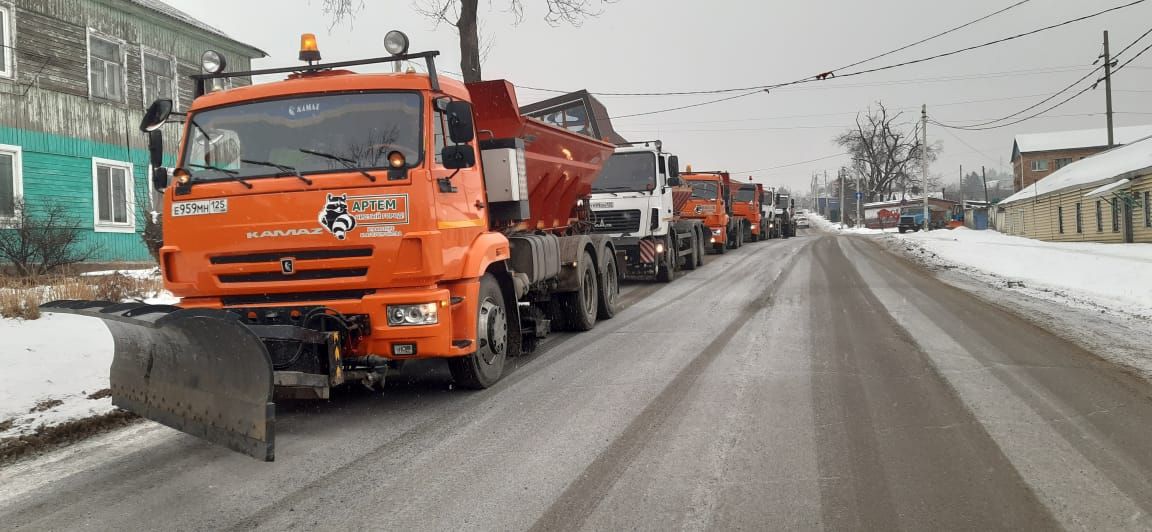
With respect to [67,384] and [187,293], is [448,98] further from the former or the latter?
[67,384]

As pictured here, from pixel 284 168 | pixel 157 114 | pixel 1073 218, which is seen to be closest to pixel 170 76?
pixel 157 114

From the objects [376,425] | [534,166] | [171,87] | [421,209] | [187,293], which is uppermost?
[171,87]

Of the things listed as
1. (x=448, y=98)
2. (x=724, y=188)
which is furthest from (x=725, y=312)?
(x=724, y=188)

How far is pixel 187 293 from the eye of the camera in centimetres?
Answer: 569

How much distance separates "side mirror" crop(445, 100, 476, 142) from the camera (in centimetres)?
568

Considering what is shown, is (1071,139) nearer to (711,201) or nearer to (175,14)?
(711,201)

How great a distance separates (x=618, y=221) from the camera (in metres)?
15.5

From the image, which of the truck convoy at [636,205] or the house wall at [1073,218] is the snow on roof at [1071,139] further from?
the truck convoy at [636,205]

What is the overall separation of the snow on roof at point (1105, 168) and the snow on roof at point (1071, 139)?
34433mm

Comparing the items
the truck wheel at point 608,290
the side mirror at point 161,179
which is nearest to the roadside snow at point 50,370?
the side mirror at point 161,179

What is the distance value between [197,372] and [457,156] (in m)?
2.31

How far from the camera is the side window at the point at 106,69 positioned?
1842cm

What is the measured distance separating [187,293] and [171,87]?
18.0 meters

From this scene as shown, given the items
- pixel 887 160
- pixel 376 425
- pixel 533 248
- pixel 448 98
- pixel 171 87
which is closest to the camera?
pixel 376 425
